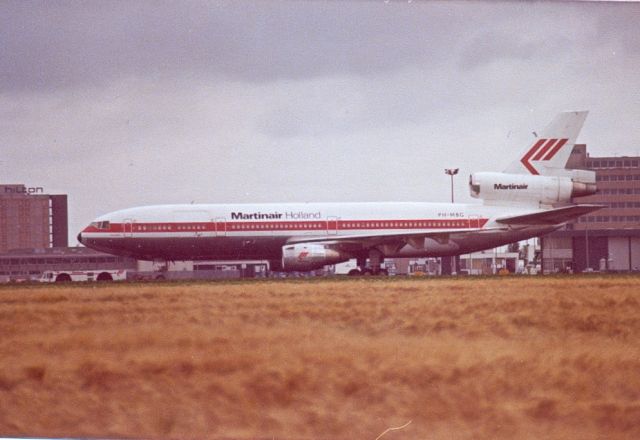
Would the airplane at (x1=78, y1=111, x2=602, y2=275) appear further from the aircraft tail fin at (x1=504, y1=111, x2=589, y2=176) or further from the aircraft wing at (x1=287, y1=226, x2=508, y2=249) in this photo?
the aircraft tail fin at (x1=504, y1=111, x2=589, y2=176)

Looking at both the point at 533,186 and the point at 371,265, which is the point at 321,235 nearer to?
the point at 371,265

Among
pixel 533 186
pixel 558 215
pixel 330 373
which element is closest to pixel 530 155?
pixel 558 215

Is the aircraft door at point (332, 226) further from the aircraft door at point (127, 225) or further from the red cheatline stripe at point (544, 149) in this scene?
the red cheatline stripe at point (544, 149)

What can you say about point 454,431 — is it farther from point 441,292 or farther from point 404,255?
point 404,255

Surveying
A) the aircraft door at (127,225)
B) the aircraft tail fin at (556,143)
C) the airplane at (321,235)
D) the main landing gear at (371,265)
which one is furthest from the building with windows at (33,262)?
the main landing gear at (371,265)

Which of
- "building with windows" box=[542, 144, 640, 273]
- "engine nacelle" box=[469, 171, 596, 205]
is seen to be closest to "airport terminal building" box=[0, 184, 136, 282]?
"engine nacelle" box=[469, 171, 596, 205]

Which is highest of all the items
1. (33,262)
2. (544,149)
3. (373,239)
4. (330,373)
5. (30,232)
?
(544,149)
